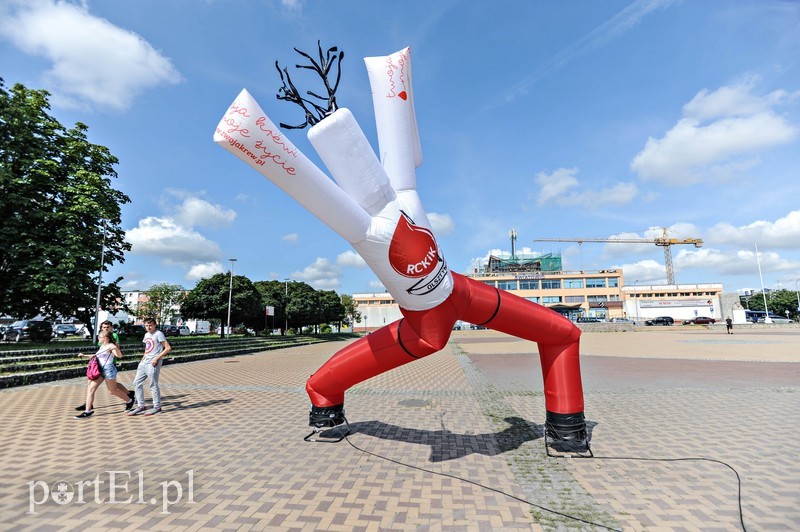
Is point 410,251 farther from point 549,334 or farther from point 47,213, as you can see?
point 47,213

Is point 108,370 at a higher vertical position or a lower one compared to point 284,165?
lower

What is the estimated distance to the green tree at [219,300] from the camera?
32.6 metres

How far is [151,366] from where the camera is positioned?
7.41m

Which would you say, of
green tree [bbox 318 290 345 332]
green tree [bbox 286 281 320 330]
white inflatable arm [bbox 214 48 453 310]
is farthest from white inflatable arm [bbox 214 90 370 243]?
green tree [bbox 318 290 345 332]

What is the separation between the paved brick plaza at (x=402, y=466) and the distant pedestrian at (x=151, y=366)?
41 centimetres

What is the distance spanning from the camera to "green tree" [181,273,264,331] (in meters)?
32.6

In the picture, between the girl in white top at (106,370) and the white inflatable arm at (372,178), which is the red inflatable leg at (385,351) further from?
the girl in white top at (106,370)

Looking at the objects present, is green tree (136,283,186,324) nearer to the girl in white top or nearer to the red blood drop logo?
the girl in white top

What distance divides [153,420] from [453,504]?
5848 millimetres

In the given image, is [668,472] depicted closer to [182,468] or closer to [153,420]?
[182,468]

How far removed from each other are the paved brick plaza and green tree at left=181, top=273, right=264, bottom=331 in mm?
24326

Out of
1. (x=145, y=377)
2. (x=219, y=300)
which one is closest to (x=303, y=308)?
(x=219, y=300)

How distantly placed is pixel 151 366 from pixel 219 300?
27249 millimetres

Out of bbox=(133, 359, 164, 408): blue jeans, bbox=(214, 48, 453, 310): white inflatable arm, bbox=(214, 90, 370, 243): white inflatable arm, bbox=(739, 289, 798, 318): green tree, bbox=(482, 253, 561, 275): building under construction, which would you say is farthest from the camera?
bbox=(482, 253, 561, 275): building under construction
